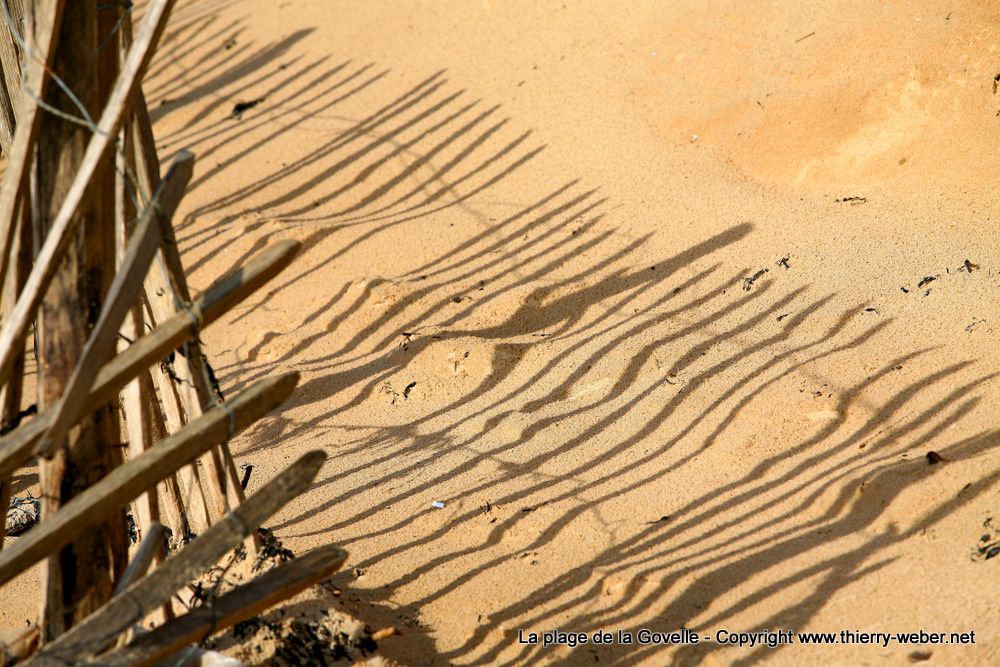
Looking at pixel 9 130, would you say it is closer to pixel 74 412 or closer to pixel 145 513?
pixel 145 513

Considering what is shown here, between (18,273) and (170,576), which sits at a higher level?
(18,273)

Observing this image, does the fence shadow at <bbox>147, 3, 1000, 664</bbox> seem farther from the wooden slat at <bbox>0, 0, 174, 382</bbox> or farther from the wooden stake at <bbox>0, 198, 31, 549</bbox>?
the wooden slat at <bbox>0, 0, 174, 382</bbox>

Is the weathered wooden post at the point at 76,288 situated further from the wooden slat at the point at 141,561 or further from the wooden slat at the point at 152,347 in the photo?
the wooden slat at the point at 152,347

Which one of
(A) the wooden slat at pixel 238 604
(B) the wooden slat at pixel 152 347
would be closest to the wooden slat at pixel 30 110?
(B) the wooden slat at pixel 152 347

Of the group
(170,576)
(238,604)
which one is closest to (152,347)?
(170,576)

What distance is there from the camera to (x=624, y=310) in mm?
5688

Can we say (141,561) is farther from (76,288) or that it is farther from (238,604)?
(76,288)

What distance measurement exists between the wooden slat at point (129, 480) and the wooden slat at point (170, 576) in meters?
0.16

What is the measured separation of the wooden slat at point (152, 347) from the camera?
2131 mm

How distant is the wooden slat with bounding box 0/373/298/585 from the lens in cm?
210

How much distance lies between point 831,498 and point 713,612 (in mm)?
750

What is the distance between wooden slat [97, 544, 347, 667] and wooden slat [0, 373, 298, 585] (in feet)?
0.93

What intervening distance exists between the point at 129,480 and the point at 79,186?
0.63 metres

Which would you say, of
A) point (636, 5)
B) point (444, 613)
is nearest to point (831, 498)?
point (444, 613)
